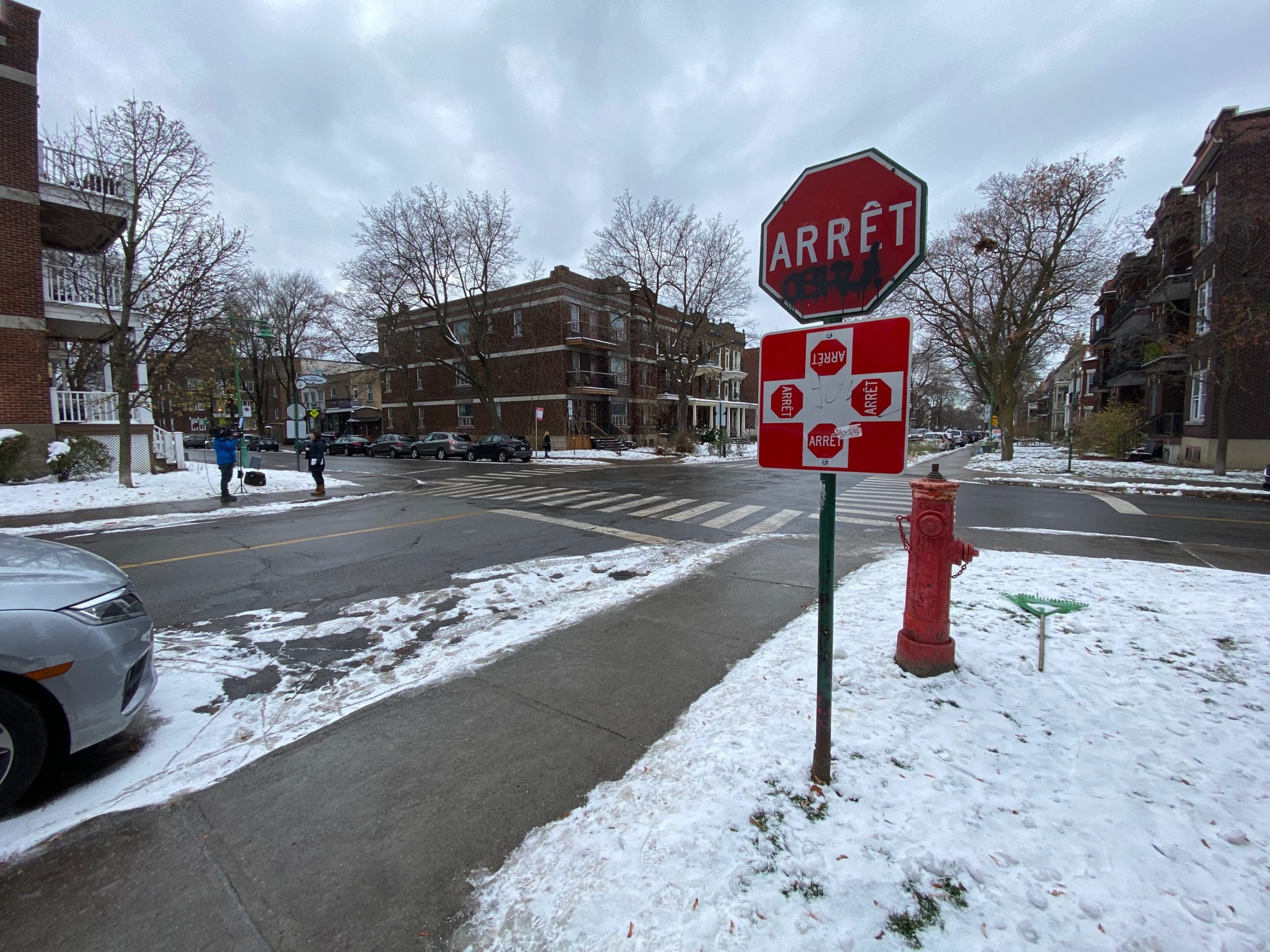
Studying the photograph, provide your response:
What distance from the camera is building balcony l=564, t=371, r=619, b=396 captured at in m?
35.9

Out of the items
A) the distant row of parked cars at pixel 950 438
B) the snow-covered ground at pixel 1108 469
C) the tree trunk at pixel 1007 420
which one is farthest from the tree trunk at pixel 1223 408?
the distant row of parked cars at pixel 950 438

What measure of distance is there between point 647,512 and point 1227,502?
13.5 meters

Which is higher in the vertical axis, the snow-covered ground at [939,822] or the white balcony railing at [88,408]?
the white balcony railing at [88,408]

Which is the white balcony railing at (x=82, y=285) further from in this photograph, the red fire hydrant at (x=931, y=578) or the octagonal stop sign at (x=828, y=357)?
the red fire hydrant at (x=931, y=578)

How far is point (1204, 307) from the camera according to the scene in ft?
61.7

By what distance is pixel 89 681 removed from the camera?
2555 mm

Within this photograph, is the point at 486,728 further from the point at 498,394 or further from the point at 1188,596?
the point at 498,394

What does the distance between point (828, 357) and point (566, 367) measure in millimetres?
34806

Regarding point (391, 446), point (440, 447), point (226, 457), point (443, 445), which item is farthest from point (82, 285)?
point (391, 446)

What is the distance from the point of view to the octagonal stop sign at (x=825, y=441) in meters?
2.21

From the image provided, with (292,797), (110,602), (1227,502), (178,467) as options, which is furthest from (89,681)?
(178,467)

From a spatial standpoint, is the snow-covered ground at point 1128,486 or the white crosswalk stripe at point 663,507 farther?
the snow-covered ground at point 1128,486

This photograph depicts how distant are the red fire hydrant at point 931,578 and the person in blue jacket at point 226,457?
556 inches

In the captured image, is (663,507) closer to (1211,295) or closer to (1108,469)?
(1108,469)
